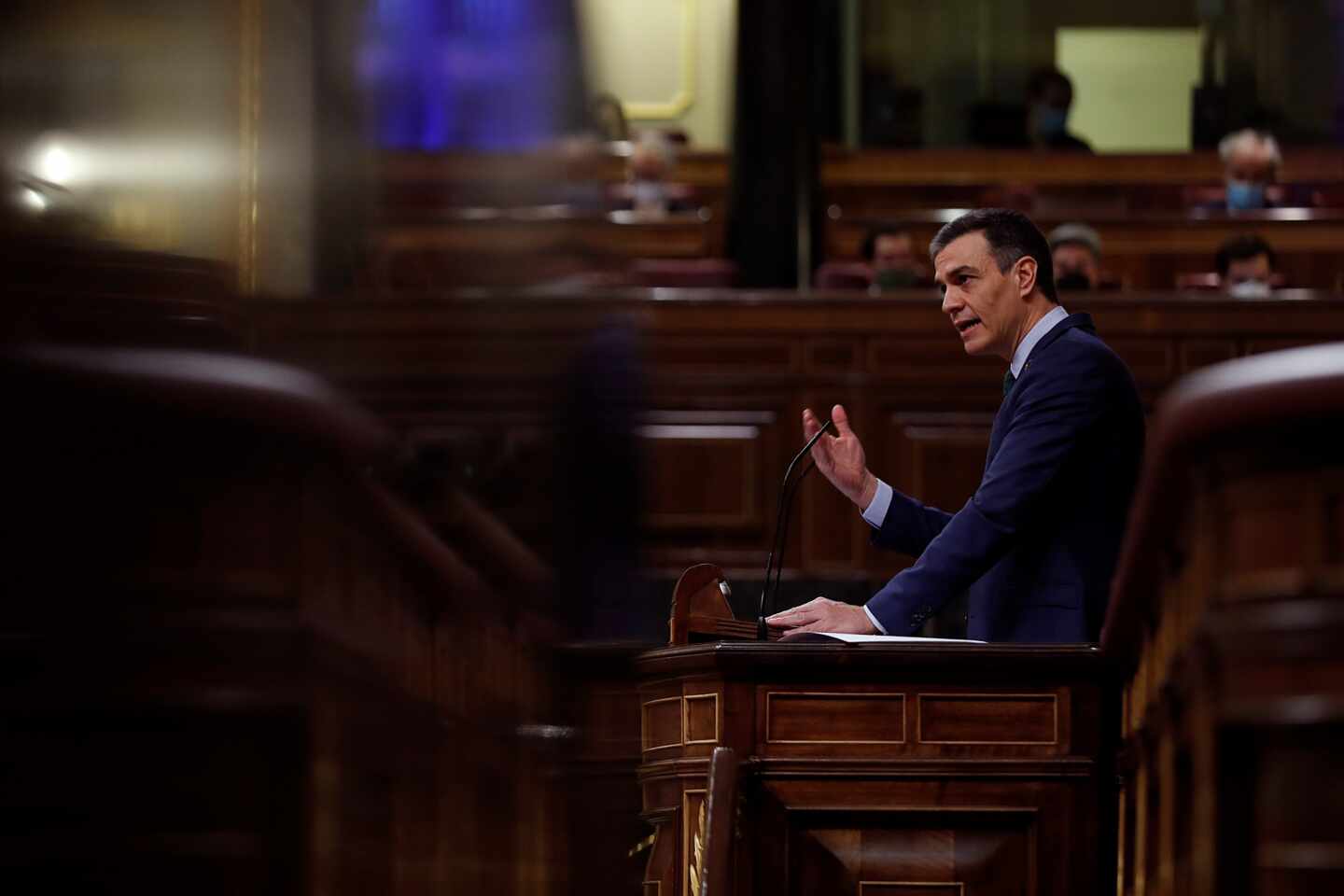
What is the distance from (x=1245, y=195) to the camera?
7.36 meters

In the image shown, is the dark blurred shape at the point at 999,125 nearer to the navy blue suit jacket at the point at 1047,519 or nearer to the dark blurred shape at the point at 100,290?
the navy blue suit jacket at the point at 1047,519

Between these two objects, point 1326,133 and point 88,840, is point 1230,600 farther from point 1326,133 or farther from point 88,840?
point 1326,133

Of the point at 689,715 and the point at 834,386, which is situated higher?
the point at 834,386

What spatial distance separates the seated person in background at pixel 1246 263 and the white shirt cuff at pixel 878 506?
340 cm

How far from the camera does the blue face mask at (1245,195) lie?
7359mm

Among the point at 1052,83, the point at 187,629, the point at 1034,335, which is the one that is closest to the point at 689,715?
the point at 1034,335

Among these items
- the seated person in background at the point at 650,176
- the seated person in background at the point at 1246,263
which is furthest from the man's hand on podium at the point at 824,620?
the seated person in background at the point at 650,176

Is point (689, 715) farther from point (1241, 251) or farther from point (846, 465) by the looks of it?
point (1241, 251)

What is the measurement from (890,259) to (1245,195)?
76.5 inches

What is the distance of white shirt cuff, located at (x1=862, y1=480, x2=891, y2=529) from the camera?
3.12 meters

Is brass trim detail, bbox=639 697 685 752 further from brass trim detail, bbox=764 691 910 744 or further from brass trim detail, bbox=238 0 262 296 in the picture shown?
brass trim detail, bbox=238 0 262 296

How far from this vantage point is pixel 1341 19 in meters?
11.4

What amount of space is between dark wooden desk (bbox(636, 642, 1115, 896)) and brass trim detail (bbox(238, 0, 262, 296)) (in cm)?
236

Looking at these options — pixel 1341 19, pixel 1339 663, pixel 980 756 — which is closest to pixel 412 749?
pixel 1339 663
